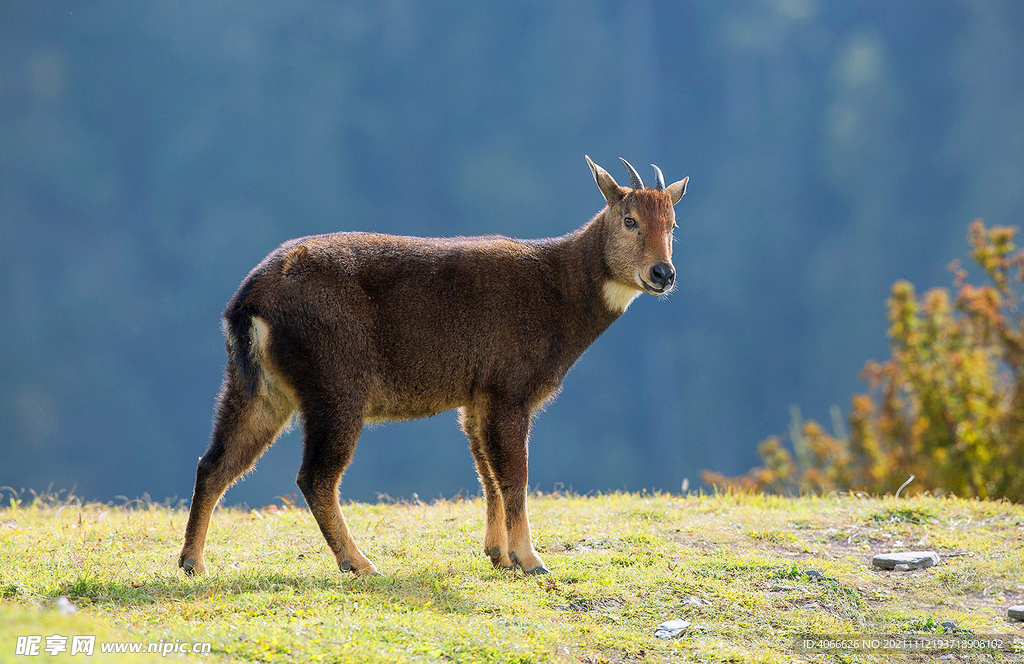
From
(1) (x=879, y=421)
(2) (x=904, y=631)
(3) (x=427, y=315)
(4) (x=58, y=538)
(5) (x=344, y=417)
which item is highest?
(1) (x=879, y=421)

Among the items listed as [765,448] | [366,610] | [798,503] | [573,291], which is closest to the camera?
[366,610]

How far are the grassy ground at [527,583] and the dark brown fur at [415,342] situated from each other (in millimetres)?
594

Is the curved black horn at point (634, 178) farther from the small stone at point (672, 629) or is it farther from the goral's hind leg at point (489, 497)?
the small stone at point (672, 629)

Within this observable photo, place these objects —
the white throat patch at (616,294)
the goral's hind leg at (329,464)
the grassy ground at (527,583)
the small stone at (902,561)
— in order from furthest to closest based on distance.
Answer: the white throat patch at (616,294), the small stone at (902,561), the goral's hind leg at (329,464), the grassy ground at (527,583)

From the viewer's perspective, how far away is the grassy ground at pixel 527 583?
5.30 meters

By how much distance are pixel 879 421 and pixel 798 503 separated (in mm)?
11779

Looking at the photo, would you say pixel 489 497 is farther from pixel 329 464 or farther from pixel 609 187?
pixel 609 187

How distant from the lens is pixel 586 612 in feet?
20.4

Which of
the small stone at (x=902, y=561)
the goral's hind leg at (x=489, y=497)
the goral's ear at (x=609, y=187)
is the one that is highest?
the goral's ear at (x=609, y=187)

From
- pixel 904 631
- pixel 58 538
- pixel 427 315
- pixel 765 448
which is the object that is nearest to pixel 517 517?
pixel 427 315

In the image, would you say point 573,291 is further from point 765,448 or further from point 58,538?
point 765,448

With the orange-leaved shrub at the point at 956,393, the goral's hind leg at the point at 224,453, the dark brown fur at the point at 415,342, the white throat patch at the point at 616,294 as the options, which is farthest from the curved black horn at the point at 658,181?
the orange-leaved shrub at the point at 956,393

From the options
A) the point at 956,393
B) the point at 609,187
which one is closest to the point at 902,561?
the point at 609,187

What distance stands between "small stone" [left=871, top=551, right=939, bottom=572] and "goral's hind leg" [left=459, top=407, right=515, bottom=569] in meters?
2.96
